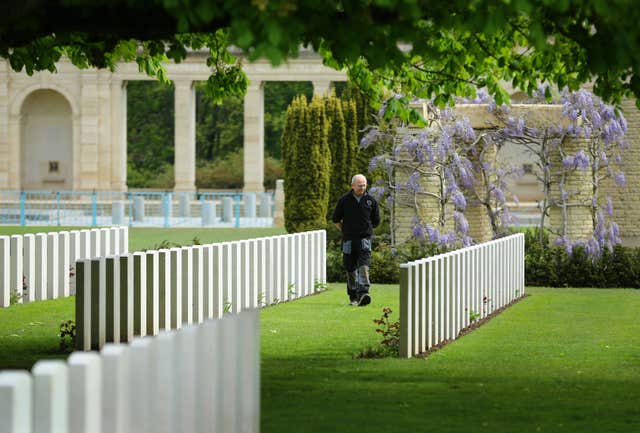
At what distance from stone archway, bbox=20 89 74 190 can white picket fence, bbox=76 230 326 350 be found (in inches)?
1692

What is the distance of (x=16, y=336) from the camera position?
48.3ft

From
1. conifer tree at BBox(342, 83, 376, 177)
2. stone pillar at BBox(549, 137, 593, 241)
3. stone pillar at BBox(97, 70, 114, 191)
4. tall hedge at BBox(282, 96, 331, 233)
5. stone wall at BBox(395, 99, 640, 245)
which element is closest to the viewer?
stone wall at BBox(395, 99, 640, 245)

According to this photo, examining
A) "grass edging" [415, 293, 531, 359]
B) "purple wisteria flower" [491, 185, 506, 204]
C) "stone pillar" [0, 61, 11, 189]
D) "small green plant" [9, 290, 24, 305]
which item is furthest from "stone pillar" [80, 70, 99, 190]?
"small green plant" [9, 290, 24, 305]

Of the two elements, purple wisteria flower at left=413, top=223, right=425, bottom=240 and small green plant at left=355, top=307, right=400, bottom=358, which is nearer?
small green plant at left=355, top=307, right=400, bottom=358

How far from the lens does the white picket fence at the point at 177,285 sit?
13070mm

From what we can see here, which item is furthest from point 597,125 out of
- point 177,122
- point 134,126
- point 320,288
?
point 134,126

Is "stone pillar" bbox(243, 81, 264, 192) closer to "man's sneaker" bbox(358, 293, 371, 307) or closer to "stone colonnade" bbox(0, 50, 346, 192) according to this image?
"stone colonnade" bbox(0, 50, 346, 192)

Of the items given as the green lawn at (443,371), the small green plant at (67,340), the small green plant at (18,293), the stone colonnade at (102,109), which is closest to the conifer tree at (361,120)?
the green lawn at (443,371)

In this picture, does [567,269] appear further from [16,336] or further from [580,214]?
[16,336]

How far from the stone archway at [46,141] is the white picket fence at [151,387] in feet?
179

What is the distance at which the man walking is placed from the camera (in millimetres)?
18031

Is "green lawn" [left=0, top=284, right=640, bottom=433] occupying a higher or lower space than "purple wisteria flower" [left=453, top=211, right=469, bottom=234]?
lower

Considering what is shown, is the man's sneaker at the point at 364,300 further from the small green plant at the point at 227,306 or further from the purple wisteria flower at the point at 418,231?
the purple wisteria flower at the point at 418,231

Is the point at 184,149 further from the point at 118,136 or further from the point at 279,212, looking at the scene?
the point at 279,212
